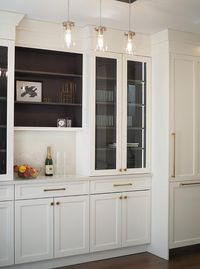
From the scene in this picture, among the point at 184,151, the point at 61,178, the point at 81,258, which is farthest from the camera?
the point at 184,151

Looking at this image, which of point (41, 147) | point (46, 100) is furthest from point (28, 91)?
point (41, 147)

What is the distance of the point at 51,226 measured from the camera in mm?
3859

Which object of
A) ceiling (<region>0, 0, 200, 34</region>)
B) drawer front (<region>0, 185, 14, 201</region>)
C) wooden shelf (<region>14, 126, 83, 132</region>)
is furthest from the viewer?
wooden shelf (<region>14, 126, 83, 132</region>)

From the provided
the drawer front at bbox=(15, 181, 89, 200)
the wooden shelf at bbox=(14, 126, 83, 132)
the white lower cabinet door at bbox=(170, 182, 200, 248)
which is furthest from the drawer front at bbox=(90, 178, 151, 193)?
the wooden shelf at bbox=(14, 126, 83, 132)

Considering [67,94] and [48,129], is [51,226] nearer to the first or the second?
[48,129]

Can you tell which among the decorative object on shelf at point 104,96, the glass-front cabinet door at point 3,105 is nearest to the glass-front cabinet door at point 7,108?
the glass-front cabinet door at point 3,105

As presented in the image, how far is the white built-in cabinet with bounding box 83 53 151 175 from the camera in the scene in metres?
4.14

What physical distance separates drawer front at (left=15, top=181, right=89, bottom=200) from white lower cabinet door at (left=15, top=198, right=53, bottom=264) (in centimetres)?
6

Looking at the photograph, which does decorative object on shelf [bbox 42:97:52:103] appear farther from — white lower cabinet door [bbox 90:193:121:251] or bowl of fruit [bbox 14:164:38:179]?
white lower cabinet door [bbox 90:193:121:251]

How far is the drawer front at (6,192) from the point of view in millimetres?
3613

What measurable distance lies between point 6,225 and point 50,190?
1.80 feet

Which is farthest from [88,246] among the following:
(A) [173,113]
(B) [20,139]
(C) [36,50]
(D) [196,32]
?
(D) [196,32]

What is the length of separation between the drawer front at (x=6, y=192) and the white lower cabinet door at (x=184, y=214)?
1.79m

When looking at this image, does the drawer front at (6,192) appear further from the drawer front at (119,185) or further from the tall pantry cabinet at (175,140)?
the tall pantry cabinet at (175,140)
